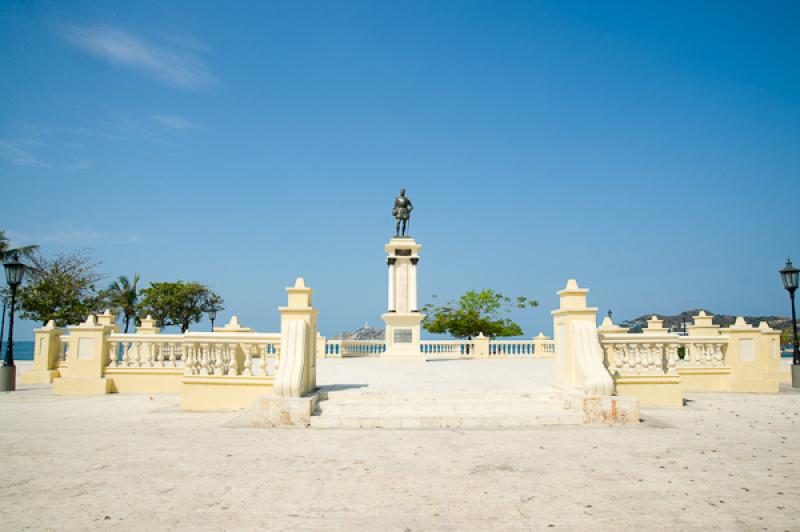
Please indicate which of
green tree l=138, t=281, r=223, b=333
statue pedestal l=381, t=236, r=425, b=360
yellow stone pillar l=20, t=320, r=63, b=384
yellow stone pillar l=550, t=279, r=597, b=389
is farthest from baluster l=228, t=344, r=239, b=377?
green tree l=138, t=281, r=223, b=333

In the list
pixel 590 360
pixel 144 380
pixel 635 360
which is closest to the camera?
pixel 590 360

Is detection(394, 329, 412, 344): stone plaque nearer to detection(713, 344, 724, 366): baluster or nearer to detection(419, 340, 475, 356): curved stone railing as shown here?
detection(419, 340, 475, 356): curved stone railing

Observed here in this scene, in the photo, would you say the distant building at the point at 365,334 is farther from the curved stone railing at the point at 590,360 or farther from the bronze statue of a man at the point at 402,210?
the curved stone railing at the point at 590,360

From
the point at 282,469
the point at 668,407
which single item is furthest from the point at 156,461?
the point at 668,407

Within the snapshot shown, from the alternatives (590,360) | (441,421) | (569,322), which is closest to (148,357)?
(441,421)

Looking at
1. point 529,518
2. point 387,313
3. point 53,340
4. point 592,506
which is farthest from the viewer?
point 387,313

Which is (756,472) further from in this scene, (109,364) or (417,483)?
(109,364)

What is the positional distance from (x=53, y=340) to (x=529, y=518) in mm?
16026

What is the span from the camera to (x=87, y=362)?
12102mm

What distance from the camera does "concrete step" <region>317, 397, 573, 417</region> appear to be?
27.7 ft

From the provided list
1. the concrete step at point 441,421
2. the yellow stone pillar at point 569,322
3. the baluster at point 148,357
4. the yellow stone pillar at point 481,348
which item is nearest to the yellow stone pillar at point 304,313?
the concrete step at point 441,421

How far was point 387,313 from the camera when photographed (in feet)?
70.9

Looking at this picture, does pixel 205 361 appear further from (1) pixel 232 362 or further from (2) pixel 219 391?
(2) pixel 219 391

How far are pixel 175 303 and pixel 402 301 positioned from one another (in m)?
29.3
